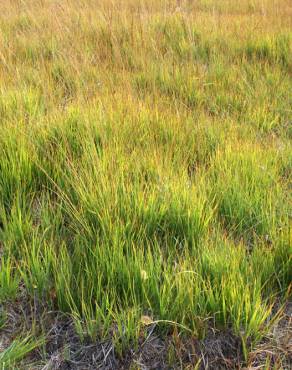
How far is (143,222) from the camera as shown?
1651mm

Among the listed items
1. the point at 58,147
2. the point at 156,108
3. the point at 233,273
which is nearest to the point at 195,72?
the point at 156,108

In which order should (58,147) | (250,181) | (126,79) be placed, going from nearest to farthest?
(250,181) → (58,147) → (126,79)

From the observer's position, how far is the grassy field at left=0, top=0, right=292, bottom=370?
1317mm

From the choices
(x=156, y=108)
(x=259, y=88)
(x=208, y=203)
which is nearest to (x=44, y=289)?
(x=208, y=203)

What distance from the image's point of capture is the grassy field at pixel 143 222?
1317 millimetres

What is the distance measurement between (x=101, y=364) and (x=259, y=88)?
249 centimetres

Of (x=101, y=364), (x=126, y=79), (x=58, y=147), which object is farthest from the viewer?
(x=126, y=79)

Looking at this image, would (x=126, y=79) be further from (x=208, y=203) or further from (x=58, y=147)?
(x=208, y=203)

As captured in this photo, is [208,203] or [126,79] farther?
[126,79]

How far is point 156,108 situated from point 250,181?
33.0 inches

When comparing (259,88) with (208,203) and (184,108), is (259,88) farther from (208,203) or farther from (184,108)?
(208,203)

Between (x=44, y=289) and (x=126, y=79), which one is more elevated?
(x=126, y=79)

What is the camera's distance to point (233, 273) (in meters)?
1.39

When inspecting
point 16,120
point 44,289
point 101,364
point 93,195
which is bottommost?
point 101,364
